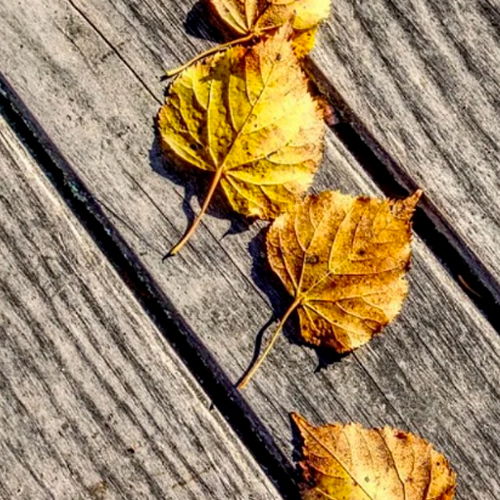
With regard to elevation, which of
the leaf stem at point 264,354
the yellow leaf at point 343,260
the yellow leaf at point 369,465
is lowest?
the yellow leaf at point 369,465

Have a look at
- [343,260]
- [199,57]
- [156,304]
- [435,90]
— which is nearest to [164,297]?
[156,304]

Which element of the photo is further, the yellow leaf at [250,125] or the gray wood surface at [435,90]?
the gray wood surface at [435,90]

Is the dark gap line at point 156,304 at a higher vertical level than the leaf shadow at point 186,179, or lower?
lower

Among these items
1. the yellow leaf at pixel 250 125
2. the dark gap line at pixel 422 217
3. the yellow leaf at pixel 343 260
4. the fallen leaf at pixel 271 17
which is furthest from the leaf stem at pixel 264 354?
the fallen leaf at pixel 271 17

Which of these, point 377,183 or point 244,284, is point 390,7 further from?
point 244,284

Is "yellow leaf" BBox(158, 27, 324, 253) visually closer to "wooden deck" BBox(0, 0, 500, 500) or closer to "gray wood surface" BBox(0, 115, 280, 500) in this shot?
"wooden deck" BBox(0, 0, 500, 500)

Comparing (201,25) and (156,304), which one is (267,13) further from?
(156,304)

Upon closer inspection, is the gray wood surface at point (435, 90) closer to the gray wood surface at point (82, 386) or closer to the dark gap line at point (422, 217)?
the dark gap line at point (422, 217)
